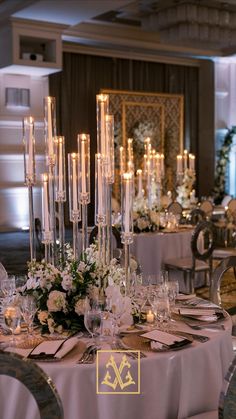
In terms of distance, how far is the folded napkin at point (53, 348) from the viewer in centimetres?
246

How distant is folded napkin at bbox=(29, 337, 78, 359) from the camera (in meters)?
2.46

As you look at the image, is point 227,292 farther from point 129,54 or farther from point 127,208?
point 129,54

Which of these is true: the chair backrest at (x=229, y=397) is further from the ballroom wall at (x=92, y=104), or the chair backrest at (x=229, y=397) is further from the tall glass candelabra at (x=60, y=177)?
the ballroom wall at (x=92, y=104)

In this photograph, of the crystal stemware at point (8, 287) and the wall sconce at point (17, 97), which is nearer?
the crystal stemware at point (8, 287)

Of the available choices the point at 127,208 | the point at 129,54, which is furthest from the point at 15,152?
the point at 127,208

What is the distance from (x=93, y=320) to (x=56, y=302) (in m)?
0.27

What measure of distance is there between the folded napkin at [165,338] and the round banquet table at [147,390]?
45mm

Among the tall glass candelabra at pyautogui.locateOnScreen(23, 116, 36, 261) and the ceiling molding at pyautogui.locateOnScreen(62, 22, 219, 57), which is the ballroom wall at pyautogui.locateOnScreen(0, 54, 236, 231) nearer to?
the ceiling molding at pyautogui.locateOnScreen(62, 22, 219, 57)

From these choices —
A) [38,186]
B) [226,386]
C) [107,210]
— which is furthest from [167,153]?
[226,386]

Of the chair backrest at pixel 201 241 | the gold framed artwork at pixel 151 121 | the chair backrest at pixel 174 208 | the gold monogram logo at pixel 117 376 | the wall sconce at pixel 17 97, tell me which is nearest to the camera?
the gold monogram logo at pixel 117 376

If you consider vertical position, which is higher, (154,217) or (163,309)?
(163,309)

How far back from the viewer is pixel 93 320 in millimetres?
2557

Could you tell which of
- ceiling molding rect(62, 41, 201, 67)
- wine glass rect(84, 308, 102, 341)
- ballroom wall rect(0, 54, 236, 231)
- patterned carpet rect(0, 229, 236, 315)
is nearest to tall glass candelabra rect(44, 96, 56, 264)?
wine glass rect(84, 308, 102, 341)

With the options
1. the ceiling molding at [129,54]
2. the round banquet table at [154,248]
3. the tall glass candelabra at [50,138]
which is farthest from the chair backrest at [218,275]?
the ceiling molding at [129,54]
